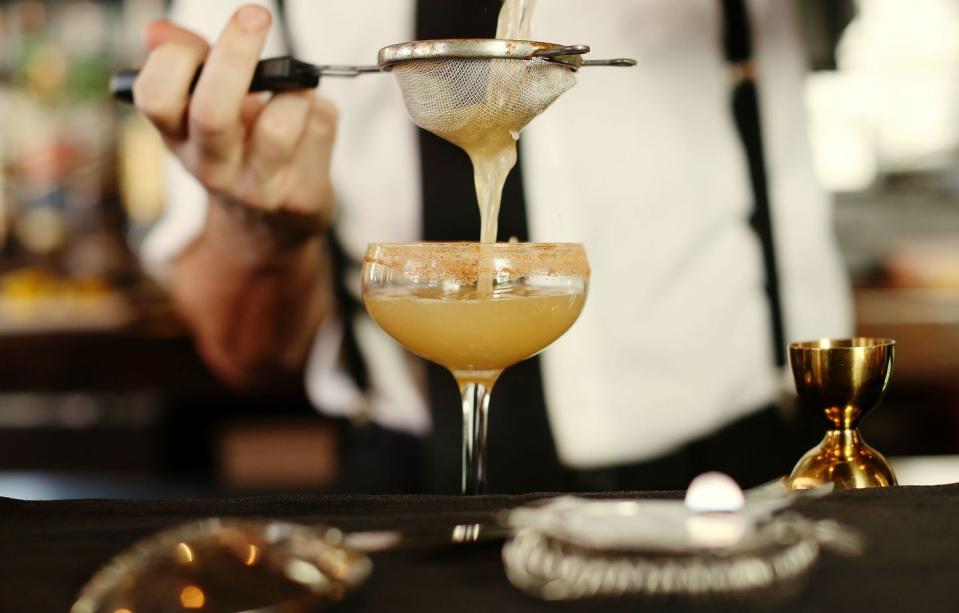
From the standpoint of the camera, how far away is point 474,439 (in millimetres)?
1017

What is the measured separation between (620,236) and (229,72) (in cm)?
75

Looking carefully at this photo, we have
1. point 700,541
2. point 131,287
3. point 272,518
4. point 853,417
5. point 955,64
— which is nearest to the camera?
point 700,541

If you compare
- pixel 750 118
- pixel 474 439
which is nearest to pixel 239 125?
pixel 474 439

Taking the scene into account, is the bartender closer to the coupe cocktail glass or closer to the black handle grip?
the black handle grip

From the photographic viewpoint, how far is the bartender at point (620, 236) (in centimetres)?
167

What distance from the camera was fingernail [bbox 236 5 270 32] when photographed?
45.7 inches

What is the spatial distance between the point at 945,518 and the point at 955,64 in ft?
12.4

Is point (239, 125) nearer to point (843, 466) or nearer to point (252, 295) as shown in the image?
point (252, 295)

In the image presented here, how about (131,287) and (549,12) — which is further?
(131,287)

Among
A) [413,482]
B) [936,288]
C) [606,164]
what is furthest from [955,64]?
[413,482]

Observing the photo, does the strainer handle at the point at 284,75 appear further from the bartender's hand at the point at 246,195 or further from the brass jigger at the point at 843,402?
the brass jigger at the point at 843,402

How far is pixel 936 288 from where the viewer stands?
3.58 meters

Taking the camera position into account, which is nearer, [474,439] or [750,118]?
[474,439]

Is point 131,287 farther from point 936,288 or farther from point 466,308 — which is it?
point 466,308
